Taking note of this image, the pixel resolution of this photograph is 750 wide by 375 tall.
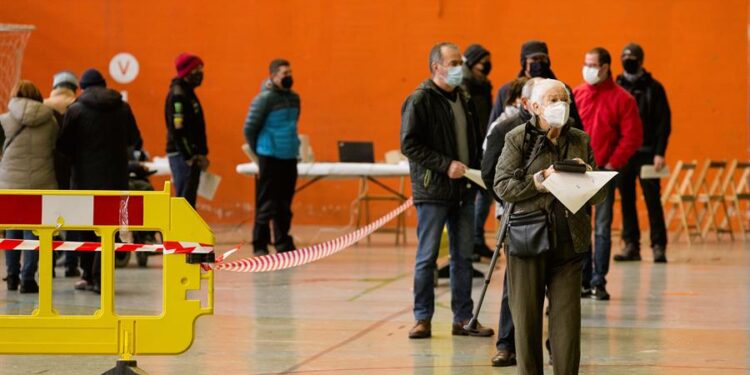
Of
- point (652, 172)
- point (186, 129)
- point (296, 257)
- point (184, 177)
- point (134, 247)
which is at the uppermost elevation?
point (186, 129)

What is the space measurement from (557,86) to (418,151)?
2.35 meters

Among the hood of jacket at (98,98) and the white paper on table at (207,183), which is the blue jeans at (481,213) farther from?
the hood of jacket at (98,98)

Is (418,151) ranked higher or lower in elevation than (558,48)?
lower

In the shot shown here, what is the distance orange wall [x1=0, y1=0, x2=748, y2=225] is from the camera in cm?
1809

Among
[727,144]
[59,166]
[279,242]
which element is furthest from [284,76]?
[727,144]

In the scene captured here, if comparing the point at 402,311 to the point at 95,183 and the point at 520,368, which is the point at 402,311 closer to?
the point at 95,183

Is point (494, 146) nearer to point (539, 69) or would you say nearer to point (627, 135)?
point (539, 69)

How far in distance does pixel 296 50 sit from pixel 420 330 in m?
10.4

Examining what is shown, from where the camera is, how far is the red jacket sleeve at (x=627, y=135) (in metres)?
10.2

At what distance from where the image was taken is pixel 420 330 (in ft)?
27.7

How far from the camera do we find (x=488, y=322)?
916 centimetres

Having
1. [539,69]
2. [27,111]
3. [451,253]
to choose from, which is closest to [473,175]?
[451,253]

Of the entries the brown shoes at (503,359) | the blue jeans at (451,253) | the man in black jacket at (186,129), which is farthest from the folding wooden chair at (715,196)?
the brown shoes at (503,359)

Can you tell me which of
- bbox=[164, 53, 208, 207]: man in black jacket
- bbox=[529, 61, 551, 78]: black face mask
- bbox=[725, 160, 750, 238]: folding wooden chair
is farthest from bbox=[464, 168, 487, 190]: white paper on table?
bbox=[725, 160, 750, 238]: folding wooden chair
